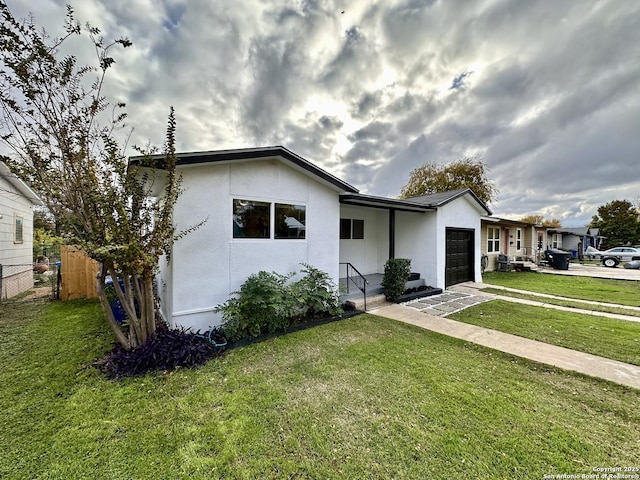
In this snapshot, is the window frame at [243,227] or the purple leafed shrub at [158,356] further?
the window frame at [243,227]

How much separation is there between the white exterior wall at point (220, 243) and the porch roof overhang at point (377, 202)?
57.9 inches

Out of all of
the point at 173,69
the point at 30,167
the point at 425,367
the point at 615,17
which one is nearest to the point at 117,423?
the point at 30,167

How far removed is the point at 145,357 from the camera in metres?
3.94

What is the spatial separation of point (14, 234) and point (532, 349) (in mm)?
17158

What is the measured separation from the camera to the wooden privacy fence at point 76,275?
8.47 m

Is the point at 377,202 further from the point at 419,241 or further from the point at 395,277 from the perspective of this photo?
the point at 419,241

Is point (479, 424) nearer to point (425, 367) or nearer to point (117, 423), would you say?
point (425, 367)

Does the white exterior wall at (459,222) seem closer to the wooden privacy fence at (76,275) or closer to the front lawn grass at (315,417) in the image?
the front lawn grass at (315,417)

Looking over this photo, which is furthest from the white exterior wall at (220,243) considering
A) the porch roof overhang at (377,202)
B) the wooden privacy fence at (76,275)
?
the wooden privacy fence at (76,275)

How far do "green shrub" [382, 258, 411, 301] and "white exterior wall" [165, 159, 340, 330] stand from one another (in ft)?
10.3

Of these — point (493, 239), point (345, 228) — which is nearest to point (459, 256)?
point (345, 228)

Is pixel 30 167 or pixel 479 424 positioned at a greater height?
pixel 30 167

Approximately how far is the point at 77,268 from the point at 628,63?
20264mm

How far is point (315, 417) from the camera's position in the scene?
288 cm
